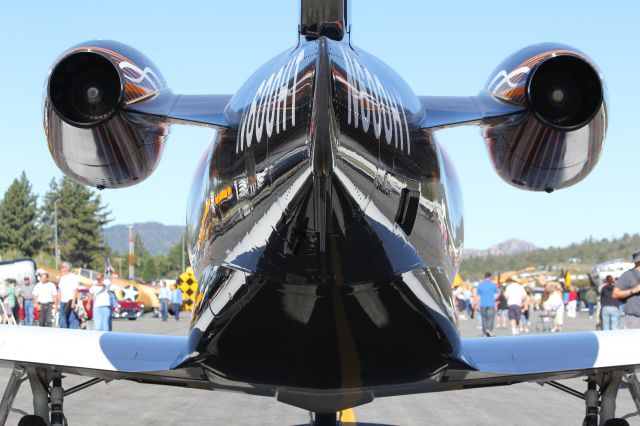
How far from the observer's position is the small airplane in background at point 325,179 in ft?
12.6

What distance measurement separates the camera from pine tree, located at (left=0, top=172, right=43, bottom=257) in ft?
374

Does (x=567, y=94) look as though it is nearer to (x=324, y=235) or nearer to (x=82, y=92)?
(x=324, y=235)

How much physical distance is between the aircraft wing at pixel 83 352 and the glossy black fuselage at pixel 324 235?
5.25ft

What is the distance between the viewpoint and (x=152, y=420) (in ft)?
32.8

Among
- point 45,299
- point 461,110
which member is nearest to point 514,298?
point 45,299

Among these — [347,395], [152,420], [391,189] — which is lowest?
[152,420]

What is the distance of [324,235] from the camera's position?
390cm

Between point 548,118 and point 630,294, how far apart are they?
9019 mm

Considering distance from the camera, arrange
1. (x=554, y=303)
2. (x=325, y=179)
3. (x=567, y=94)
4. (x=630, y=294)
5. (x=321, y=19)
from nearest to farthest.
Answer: (x=325, y=179), (x=321, y=19), (x=567, y=94), (x=630, y=294), (x=554, y=303)

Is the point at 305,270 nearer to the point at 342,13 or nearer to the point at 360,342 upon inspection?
the point at 360,342

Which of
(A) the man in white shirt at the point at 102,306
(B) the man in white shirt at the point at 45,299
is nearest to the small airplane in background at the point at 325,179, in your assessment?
(A) the man in white shirt at the point at 102,306

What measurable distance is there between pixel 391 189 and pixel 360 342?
3.06 feet

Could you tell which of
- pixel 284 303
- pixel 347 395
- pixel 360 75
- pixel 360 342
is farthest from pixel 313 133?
pixel 347 395

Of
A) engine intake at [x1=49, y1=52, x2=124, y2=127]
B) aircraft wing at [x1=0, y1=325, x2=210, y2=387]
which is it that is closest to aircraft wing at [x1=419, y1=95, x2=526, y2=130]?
engine intake at [x1=49, y1=52, x2=124, y2=127]
